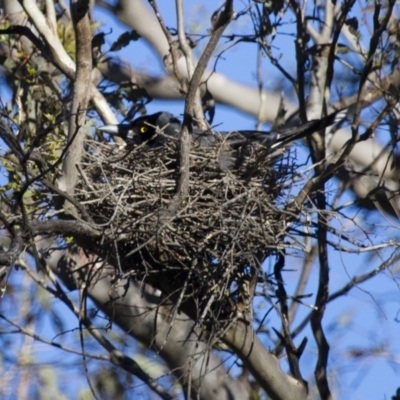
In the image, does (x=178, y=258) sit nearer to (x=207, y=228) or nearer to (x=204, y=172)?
(x=207, y=228)

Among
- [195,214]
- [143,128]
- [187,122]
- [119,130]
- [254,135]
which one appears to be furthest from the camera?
[143,128]


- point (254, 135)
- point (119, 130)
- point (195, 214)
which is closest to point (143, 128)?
point (119, 130)

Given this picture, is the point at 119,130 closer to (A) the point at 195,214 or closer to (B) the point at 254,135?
(B) the point at 254,135

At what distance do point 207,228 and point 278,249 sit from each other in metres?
0.39

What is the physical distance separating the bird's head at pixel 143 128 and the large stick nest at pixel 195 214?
0.89 metres

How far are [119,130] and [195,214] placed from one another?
1.75 meters

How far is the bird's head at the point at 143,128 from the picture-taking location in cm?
659

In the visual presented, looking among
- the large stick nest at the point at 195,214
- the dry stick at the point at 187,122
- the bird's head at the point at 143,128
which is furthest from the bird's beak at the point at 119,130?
the dry stick at the point at 187,122

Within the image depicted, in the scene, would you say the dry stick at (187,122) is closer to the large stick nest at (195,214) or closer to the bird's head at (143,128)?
the large stick nest at (195,214)

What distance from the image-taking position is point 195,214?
5035 millimetres

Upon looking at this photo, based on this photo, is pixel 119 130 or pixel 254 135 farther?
pixel 119 130

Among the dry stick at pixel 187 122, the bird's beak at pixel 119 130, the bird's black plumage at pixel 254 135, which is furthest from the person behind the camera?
the bird's beak at pixel 119 130

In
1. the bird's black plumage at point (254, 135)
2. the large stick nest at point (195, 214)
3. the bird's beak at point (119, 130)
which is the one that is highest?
the bird's beak at point (119, 130)

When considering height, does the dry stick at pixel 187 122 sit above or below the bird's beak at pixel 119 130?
below
